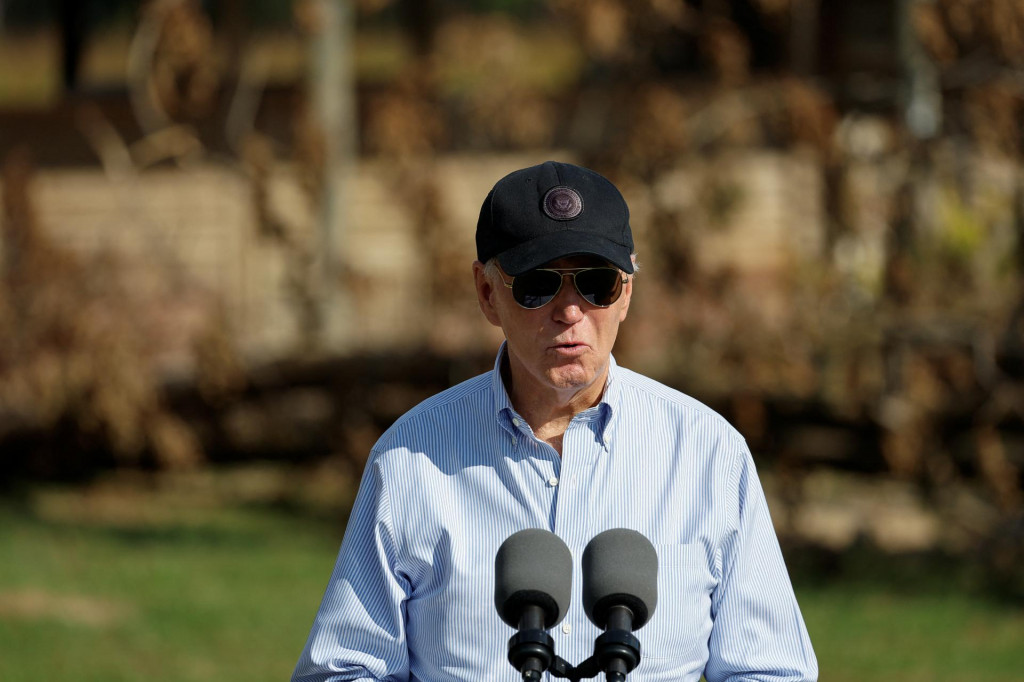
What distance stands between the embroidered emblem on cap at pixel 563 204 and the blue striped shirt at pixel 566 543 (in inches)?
18.0

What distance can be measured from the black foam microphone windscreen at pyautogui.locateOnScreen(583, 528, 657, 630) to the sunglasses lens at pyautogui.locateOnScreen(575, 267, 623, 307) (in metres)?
0.61

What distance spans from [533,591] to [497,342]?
793cm

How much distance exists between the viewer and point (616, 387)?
3.10 m

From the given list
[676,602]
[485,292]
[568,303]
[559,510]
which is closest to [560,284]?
[568,303]

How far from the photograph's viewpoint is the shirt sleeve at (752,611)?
2.94m

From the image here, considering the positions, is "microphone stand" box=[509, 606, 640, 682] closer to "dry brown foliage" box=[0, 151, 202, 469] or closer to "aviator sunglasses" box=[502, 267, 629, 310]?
"aviator sunglasses" box=[502, 267, 629, 310]

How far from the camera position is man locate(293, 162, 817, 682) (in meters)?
2.90

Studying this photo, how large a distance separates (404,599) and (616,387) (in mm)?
673

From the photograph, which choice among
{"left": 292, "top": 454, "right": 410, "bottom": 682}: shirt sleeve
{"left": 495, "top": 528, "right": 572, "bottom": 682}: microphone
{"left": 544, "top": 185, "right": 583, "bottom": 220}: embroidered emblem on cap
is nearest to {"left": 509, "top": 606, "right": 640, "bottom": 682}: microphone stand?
{"left": 495, "top": 528, "right": 572, "bottom": 682}: microphone

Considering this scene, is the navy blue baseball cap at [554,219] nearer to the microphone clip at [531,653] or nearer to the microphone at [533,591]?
the microphone at [533,591]

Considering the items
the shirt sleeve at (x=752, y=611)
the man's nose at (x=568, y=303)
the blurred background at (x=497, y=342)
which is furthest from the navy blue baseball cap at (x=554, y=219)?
the blurred background at (x=497, y=342)

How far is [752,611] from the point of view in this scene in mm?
2955

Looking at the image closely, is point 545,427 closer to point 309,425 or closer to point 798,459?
point 798,459

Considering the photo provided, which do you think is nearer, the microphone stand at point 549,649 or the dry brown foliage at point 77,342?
the microphone stand at point 549,649
